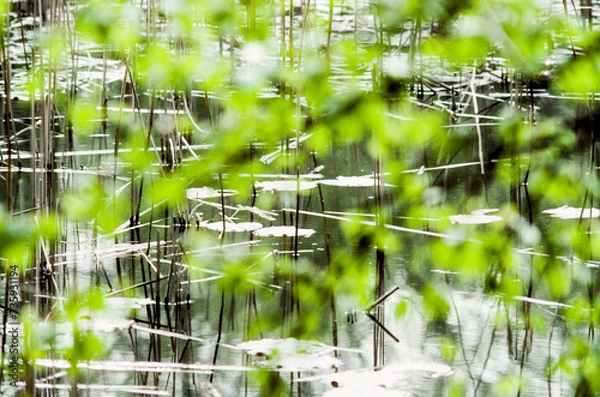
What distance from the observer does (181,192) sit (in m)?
1.18

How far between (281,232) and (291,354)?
95 centimetres

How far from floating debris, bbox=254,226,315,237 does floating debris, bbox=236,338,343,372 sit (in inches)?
31.8

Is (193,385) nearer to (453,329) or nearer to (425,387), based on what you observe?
(425,387)

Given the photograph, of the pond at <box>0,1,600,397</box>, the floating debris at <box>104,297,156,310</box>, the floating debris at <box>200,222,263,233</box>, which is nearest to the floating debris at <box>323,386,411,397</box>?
the pond at <box>0,1,600,397</box>

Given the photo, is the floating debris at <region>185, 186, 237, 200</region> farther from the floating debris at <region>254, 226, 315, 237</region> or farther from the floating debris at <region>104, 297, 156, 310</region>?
the floating debris at <region>104, 297, 156, 310</region>

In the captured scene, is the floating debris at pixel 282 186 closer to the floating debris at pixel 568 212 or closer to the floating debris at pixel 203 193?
the floating debris at pixel 203 193

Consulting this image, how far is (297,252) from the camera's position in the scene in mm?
2709

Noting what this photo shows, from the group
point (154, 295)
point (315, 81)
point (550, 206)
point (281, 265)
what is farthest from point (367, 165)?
point (315, 81)

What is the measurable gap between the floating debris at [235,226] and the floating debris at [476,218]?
0.58m

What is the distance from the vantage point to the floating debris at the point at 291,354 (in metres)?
1.91

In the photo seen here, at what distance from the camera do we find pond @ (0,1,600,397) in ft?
4.68

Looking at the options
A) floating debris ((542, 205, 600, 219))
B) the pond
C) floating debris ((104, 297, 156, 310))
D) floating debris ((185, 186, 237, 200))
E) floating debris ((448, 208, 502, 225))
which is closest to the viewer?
the pond

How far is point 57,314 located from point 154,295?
33 centimetres

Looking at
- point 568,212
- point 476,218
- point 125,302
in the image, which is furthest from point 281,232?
point 568,212
